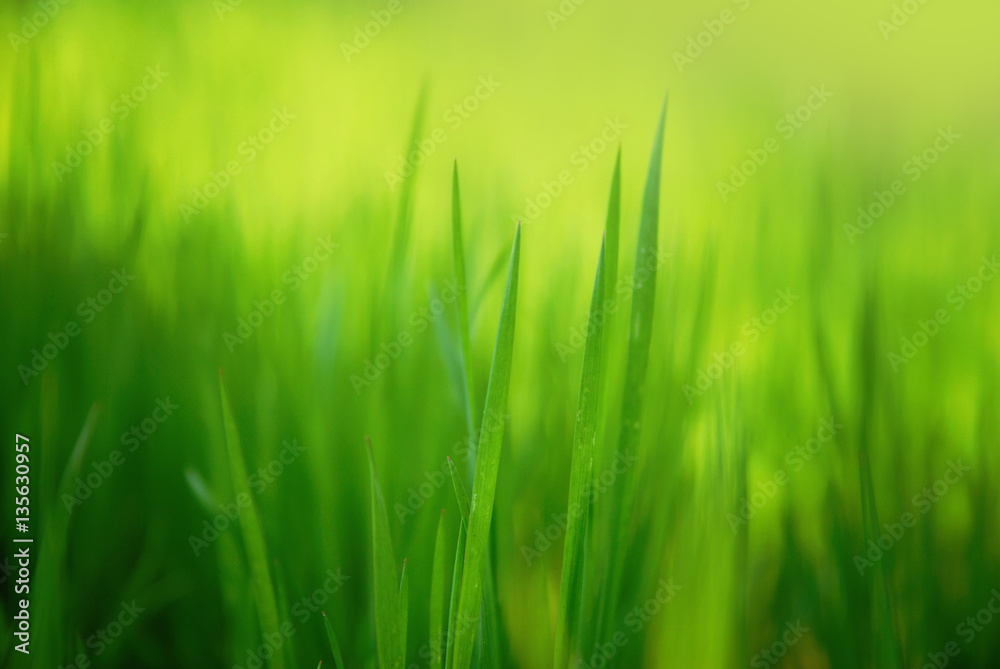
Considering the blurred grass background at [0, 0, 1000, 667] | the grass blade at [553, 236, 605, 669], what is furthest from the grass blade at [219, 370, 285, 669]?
the grass blade at [553, 236, 605, 669]

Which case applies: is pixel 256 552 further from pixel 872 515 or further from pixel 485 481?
pixel 872 515

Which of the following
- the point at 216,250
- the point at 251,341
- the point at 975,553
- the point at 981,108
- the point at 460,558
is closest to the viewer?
the point at 460,558

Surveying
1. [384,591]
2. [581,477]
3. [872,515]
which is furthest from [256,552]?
[872,515]

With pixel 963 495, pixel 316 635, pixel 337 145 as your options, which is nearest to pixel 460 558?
pixel 316 635

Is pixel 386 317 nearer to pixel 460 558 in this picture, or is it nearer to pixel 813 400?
pixel 460 558

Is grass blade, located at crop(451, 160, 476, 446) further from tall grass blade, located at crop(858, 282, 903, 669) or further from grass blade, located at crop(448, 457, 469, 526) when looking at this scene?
tall grass blade, located at crop(858, 282, 903, 669)

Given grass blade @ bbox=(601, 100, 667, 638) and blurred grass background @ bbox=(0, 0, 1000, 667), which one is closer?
grass blade @ bbox=(601, 100, 667, 638)
